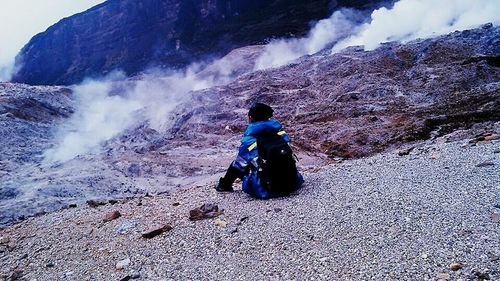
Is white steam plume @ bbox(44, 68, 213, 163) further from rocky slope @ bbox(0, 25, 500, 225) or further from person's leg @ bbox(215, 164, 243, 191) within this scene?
person's leg @ bbox(215, 164, 243, 191)

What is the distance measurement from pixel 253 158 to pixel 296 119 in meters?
12.0

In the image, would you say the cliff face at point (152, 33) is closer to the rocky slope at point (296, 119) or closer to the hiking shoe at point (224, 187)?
the rocky slope at point (296, 119)

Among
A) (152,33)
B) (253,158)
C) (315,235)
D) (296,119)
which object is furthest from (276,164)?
(152,33)

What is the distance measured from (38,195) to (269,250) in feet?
25.6

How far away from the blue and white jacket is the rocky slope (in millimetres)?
4002

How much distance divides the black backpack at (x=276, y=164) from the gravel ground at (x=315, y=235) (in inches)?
9.4

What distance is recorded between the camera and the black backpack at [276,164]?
536 centimetres

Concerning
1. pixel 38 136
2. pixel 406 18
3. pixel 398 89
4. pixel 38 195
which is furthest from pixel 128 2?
pixel 38 195

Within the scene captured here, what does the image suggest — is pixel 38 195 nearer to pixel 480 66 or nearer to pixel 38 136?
pixel 38 136

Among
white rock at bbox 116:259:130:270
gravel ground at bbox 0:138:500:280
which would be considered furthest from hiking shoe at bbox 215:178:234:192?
white rock at bbox 116:259:130:270

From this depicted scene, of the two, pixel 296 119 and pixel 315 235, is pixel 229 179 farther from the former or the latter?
pixel 296 119

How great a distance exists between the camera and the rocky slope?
1109 cm

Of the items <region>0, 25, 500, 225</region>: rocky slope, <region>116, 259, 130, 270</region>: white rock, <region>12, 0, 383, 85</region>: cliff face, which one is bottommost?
<region>0, 25, 500, 225</region>: rocky slope

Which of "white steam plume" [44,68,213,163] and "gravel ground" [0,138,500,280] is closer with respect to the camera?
"gravel ground" [0,138,500,280]
